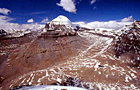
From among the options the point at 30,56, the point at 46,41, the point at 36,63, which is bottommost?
the point at 36,63

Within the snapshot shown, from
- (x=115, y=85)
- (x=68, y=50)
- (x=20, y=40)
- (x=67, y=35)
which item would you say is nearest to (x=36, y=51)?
(x=68, y=50)

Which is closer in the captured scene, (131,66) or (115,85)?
(115,85)

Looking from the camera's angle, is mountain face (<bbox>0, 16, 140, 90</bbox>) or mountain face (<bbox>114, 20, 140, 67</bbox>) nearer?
mountain face (<bbox>0, 16, 140, 90</bbox>)

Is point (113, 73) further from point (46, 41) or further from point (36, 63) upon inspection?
point (46, 41)

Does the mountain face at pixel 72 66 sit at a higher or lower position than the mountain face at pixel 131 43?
lower

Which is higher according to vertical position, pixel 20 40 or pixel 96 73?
pixel 20 40

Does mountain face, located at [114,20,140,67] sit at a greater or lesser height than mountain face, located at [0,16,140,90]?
greater

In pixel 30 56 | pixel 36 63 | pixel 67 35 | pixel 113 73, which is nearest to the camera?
pixel 113 73

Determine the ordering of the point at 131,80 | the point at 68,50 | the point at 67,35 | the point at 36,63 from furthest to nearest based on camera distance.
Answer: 1. the point at 67,35
2. the point at 68,50
3. the point at 36,63
4. the point at 131,80

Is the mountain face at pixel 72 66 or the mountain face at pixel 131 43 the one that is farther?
the mountain face at pixel 131 43

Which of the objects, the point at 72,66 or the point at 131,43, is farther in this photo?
the point at 131,43

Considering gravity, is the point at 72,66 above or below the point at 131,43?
below
